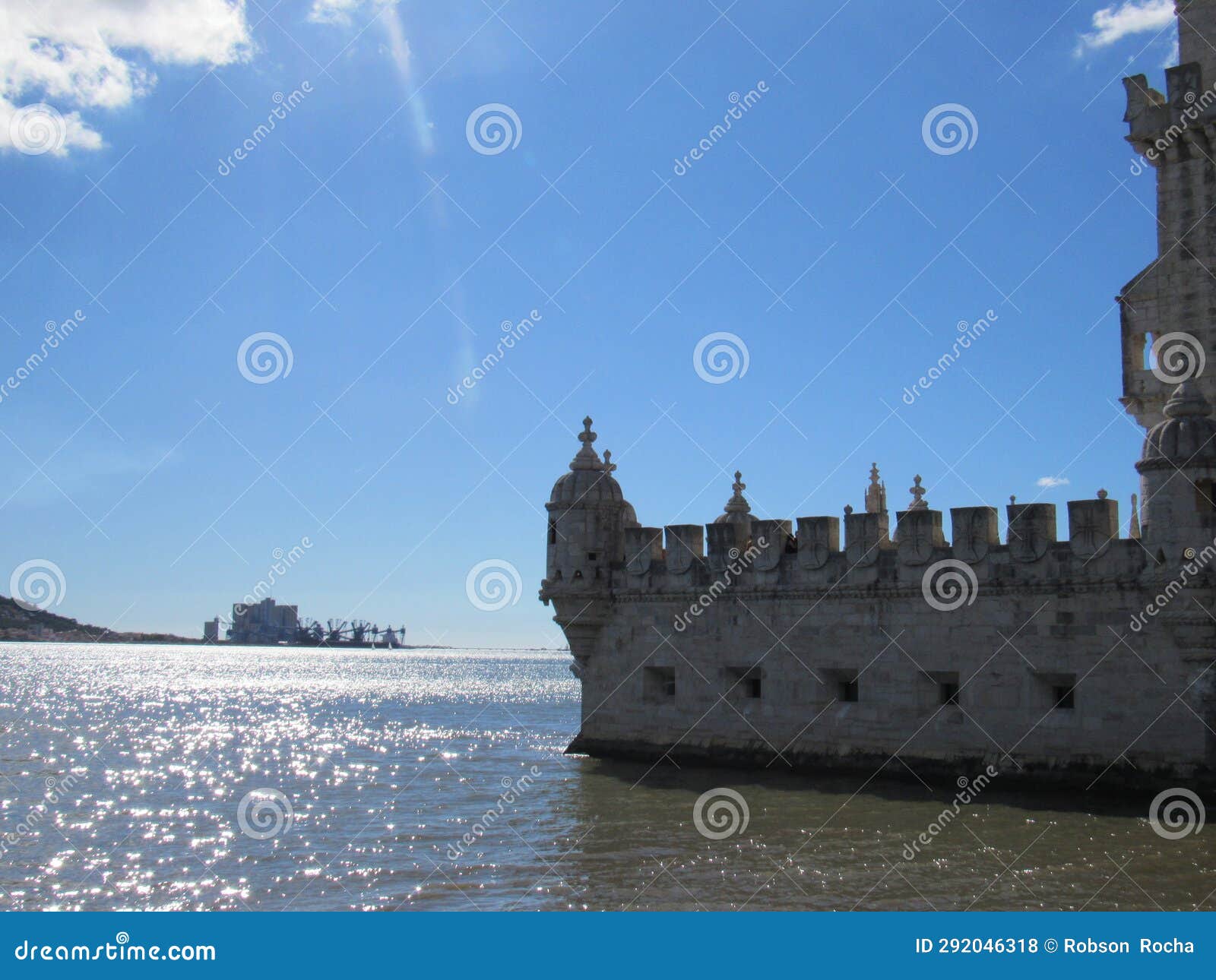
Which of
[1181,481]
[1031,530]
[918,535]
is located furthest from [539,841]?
[1181,481]

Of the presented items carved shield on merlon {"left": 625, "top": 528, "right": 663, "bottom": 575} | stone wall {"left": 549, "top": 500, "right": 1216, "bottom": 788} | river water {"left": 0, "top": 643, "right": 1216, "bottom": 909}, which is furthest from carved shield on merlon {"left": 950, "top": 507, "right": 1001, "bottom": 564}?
carved shield on merlon {"left": 625, "top": 528, "right": 663, "bottom": 575}

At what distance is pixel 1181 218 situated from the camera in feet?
69.8

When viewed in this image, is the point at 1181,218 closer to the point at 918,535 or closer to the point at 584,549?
the point at 918,535

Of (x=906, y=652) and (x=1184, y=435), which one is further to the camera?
(x=906, y=652)

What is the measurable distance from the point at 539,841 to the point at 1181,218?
16.1 meters

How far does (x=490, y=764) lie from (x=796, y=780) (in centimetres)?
992

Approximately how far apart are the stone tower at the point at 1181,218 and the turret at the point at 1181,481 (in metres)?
2.59

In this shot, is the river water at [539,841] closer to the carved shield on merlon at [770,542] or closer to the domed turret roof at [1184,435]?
the carved shield on merlon at [770,542]

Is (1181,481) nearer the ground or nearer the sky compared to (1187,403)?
nearer the ground

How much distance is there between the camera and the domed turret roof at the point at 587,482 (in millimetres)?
25750

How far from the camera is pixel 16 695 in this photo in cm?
7000

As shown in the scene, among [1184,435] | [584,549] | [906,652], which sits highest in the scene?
[1184,435]

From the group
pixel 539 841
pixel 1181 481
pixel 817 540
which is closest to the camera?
pixel 539 841

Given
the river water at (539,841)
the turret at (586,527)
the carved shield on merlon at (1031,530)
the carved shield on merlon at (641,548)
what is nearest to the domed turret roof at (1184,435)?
the carved shield on merlon at (1031,530)
